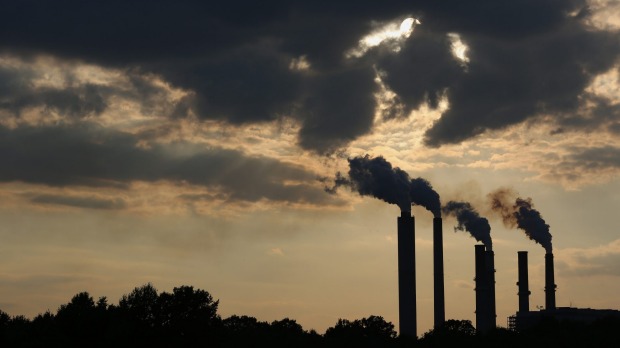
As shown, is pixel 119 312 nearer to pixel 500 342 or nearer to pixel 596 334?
pixel 500 342

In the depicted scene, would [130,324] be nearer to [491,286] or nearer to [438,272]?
[438,272]

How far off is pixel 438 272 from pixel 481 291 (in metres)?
9.04

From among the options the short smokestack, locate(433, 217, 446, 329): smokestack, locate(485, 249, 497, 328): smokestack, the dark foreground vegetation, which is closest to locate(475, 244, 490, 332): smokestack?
locate(485, 249, 497, 328): smokestack

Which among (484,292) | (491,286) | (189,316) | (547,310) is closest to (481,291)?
(484,292)

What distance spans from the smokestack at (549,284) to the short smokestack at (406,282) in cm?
3692

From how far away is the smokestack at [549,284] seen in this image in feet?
639

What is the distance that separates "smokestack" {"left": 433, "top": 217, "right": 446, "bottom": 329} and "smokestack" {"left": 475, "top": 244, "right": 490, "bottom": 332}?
673cm

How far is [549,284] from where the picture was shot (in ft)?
639

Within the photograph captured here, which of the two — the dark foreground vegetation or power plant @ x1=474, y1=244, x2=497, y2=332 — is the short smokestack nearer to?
power plant @ x1=474, y1=244, x2=497, y2=332

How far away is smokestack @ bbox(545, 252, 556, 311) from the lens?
194750mm

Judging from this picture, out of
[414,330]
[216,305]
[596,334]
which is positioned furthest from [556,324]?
[216,305]

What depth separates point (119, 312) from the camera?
130875 mm

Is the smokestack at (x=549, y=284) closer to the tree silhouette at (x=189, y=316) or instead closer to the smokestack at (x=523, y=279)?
the smokestack at (x=523, y=279)

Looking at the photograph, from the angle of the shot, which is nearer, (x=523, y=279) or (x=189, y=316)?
(x=189, y=316)
